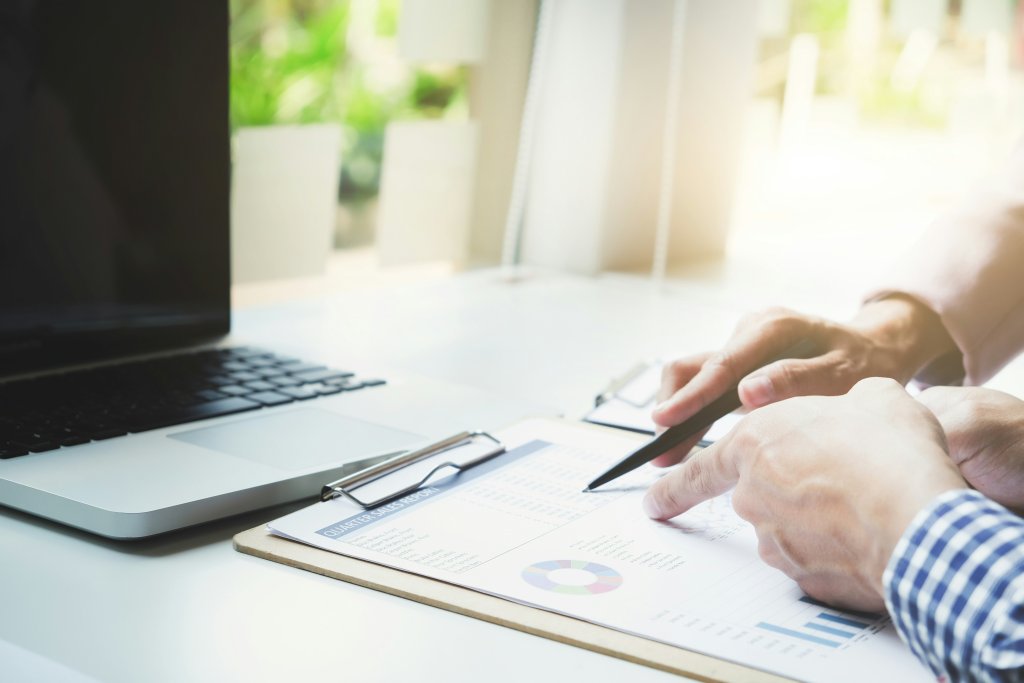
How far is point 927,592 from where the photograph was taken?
524 mm

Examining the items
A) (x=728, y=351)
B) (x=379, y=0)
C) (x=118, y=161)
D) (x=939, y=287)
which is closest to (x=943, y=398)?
(x=728, y=351)

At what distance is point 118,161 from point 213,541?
0.45 metres

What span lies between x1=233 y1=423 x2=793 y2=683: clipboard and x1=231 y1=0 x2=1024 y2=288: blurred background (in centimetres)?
83

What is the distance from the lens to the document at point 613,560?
1.81 ft

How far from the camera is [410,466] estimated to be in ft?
2.51

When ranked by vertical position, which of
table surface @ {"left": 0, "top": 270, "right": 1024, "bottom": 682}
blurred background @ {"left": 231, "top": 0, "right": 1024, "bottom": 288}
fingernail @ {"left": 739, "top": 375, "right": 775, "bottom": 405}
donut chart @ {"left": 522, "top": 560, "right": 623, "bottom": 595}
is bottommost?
table surface @ {"left": 0, "top": 270, "right": 1024, "bottom": 682}

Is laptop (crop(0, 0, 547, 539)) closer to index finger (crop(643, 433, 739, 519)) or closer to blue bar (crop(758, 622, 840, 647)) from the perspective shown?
index finger (crop(643, 433, 739, 519))

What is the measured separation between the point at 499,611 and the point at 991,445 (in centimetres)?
34

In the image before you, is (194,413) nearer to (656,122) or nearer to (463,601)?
(463,601)

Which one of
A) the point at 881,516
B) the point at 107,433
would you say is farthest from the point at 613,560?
the point at 107,433

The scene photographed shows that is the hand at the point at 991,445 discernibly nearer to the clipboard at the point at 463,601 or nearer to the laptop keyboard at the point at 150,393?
the clipboard at the point at 463,601

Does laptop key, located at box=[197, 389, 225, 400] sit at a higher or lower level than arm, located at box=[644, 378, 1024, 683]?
lower

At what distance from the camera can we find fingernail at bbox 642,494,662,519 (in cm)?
70

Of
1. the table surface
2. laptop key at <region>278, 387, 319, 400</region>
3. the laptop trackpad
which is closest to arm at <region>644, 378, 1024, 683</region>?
the table surface
